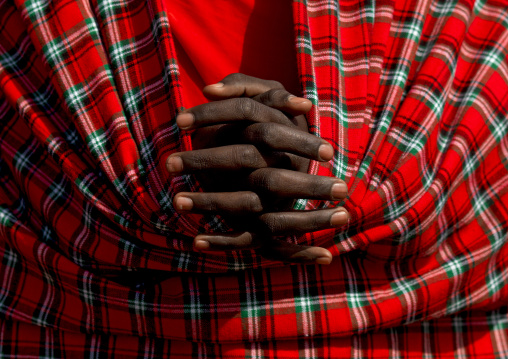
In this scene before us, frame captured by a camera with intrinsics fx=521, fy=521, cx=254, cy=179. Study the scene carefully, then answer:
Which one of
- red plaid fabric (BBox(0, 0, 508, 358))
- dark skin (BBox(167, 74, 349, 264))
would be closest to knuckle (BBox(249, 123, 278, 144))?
dark skin (BBox(167, 74, 349, 264))

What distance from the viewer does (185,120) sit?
0.61m

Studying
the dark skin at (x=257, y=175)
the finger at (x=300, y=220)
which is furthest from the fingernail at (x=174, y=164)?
the finger at (x=300, y=220)

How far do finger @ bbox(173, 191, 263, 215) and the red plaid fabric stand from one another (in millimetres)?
49

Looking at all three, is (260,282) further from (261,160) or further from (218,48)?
(218,48)

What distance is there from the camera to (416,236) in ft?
2.42

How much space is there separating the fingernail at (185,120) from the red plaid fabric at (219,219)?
0.05 m

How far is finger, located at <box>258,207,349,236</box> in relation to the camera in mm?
615

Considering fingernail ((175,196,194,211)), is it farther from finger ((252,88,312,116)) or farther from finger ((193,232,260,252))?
finger ((252,88,312,116))

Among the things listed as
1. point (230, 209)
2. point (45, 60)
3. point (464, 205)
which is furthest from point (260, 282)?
point (45, 60)

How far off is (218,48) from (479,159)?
0.43m

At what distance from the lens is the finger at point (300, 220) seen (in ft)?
2.02

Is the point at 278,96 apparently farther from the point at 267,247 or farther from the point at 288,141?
the point at 267,247

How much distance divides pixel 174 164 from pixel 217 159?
0.17 feet

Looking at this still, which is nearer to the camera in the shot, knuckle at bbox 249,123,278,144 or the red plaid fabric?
knuckle at bbox 249,123,278,144
